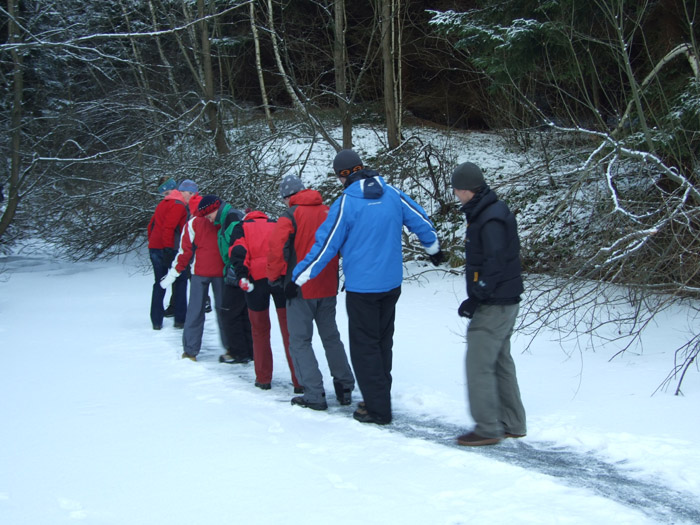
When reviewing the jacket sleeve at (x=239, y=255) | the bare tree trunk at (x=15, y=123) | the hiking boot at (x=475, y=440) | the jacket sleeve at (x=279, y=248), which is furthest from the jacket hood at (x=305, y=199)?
the bare tree trunk at (x=15, y=123)

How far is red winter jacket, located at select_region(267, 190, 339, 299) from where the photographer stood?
538cm

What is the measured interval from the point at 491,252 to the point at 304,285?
164 cm

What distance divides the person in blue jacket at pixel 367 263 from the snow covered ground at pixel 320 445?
15.6 inches

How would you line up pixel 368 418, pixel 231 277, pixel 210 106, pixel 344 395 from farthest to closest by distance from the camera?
pixel 210 106, pixel 231 277, pixel 344 395, pixel 368 418

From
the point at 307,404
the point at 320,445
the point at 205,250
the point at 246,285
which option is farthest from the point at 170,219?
the point at 320,445

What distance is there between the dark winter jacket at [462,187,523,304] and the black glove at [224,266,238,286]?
108 inches

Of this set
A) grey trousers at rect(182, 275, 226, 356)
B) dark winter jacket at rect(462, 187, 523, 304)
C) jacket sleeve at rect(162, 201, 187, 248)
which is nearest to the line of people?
dark winter jacket at rect(462, 187, 523, 304)

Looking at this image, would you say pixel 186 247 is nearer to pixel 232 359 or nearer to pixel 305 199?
pixel 232 359

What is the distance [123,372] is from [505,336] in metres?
4.04

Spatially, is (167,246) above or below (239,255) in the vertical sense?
below

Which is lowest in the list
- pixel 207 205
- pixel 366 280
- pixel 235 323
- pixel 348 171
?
pixel 235 323

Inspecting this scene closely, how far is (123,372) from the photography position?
671 cm

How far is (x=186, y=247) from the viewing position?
7340mm

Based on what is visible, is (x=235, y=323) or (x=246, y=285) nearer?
(x=246, y=285)
